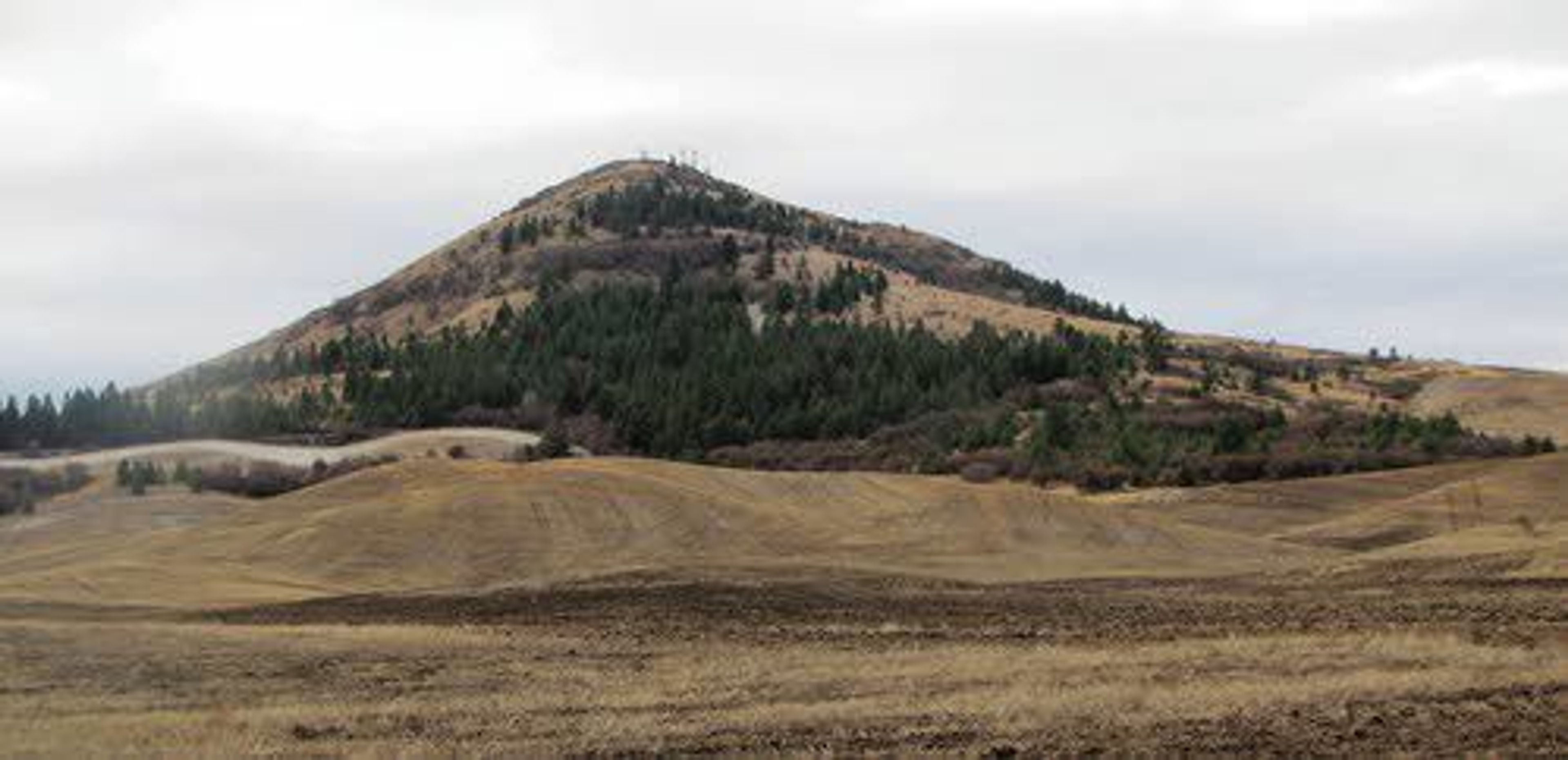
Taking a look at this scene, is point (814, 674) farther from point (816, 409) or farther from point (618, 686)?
point (816, 409)

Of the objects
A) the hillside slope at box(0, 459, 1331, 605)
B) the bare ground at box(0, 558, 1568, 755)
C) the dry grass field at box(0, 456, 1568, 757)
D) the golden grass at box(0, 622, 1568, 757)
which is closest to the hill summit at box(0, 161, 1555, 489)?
the dry grass field at box(0, 456, 1568, 757)

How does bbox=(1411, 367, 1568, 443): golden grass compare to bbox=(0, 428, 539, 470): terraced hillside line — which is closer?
bbox=(0, 428, 539, 470): terraced hillside line

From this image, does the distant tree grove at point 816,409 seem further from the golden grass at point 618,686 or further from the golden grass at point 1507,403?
the golden grass at point 618,686

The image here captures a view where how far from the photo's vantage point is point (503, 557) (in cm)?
6581

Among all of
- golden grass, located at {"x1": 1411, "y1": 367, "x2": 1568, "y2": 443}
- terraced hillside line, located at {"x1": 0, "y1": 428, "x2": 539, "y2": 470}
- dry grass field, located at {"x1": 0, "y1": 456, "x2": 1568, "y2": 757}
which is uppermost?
golden grass, located at {"x1": 1411, "y1": 367, "x2": 1568, "y2": 443}

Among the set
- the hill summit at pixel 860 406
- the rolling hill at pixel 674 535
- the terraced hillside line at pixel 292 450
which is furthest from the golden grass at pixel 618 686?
the terraced hillside line at pixel 292 450

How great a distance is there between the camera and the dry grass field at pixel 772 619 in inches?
990

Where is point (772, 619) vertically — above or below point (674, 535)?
below

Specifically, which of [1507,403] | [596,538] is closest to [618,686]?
[596,538]

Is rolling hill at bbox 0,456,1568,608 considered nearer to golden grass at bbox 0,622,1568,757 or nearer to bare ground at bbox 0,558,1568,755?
bare ground at bbox 0,558,1568,755

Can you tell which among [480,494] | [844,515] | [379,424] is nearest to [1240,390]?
[379,424]

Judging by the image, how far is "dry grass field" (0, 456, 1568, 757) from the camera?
25156 millimetres

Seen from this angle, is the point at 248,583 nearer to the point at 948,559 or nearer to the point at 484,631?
the point at 484,631

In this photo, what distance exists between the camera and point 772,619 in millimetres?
45281
